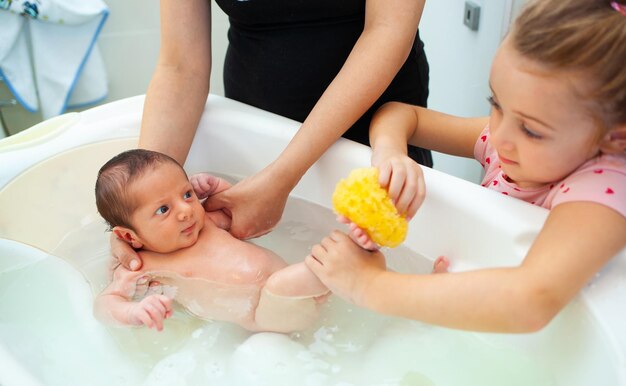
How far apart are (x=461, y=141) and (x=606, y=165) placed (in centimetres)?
35

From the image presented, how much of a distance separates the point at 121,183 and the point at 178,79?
0.26m

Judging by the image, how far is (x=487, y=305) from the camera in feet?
2.15

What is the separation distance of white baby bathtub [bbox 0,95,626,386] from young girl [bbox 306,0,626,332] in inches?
3.2

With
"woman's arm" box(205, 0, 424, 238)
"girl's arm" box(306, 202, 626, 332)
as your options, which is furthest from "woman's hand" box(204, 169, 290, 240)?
"girl's arm" box(306, 202, 626, 332)

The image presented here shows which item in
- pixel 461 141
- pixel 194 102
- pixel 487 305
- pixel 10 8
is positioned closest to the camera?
pixel 487 305

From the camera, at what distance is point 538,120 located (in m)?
0.69

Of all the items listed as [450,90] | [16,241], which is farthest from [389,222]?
[450,90]

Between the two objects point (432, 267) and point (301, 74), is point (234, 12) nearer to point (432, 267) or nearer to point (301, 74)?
point (301, 74)

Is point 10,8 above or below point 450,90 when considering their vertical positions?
above

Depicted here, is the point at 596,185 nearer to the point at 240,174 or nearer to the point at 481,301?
the point at 481,301

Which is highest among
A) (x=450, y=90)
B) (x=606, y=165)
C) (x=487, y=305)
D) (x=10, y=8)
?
(x=606, y=165)

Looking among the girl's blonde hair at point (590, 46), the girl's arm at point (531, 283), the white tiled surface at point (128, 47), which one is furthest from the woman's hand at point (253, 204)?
the white tiled surface at point (128, 47)

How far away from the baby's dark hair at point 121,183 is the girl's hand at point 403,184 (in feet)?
1.24

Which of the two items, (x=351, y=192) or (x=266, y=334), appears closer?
(x=351, y=192)
